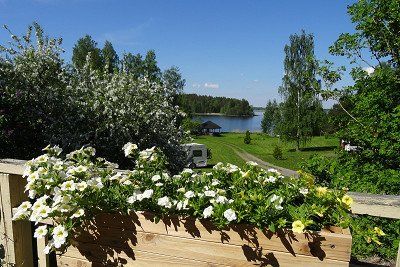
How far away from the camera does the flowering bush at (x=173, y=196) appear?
1.50 meters

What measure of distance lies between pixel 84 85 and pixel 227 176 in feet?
20.6

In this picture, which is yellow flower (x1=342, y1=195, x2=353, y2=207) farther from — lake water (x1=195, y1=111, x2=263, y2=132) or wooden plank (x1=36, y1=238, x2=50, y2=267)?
lake water (x1=195, y1=111, x2=263, y2=132)

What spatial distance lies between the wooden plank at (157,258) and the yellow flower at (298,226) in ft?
0.53

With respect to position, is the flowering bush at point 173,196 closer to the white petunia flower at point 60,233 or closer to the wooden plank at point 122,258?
the white petunia flower at point 60,233

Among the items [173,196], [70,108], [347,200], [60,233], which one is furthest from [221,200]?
[70,108]

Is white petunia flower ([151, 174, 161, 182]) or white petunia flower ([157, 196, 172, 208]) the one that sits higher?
white petunia flower ([151, 174, 161, 182])

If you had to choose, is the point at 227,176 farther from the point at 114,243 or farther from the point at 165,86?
the point at 165,86

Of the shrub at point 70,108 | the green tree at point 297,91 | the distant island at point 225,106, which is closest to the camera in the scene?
the shrub at point 70,108

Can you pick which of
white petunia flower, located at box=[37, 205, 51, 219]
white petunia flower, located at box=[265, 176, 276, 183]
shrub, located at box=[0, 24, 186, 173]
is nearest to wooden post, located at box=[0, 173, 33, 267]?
white petunia flower, located at box=[37, 205, 51, 219]

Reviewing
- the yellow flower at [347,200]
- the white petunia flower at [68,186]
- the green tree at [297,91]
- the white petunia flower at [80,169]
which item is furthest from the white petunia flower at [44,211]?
the green tree at [297,91]

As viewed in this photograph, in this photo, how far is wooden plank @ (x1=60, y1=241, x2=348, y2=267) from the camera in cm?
146

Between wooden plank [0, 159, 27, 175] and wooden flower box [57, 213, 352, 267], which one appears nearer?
wooden flower box [57, 213, 352, 267]

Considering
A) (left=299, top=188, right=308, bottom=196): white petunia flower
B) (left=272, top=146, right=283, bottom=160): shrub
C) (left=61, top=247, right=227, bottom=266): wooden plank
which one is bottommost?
(left=272, top=146, right=283, bottom=160): shrub

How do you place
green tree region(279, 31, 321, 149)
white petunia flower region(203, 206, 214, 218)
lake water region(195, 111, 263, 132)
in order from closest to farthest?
white petunia flower region(203, 206, 214, 218), green tree region(279, 31, 321, 149), lake water region(195, 111, 263, 132)
